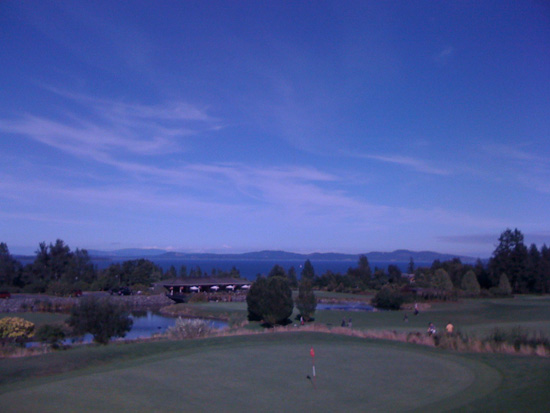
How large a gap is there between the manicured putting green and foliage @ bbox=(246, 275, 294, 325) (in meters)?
19.5

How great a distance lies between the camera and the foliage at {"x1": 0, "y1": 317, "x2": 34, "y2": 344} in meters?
27.1

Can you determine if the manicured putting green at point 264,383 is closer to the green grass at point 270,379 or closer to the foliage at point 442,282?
the green grass at point 270,379

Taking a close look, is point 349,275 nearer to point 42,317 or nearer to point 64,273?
point 64,273

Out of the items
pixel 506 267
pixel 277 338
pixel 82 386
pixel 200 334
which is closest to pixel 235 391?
pixel 82 386

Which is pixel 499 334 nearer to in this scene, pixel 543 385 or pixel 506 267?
pixel 543 385

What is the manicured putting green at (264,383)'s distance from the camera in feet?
34.2

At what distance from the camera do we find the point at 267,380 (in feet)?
42.0

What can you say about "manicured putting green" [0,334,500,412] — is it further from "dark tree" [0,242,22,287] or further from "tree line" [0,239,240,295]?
"dark tree" [0,242,22,287]

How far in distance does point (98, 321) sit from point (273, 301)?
49.6 ft

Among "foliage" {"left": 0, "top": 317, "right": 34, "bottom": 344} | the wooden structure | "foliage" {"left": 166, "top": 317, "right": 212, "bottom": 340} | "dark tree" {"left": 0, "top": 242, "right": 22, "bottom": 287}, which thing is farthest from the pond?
"dark tree" {"left": 0, "top": 242, "right": 22, "bottom": 287}

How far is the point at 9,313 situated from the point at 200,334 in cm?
3794

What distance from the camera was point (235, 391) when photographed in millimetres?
11578

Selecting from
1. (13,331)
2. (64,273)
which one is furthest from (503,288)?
(64,273)

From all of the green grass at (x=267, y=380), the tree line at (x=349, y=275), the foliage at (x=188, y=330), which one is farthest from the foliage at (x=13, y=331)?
the tree line at (x=349, y=275)
